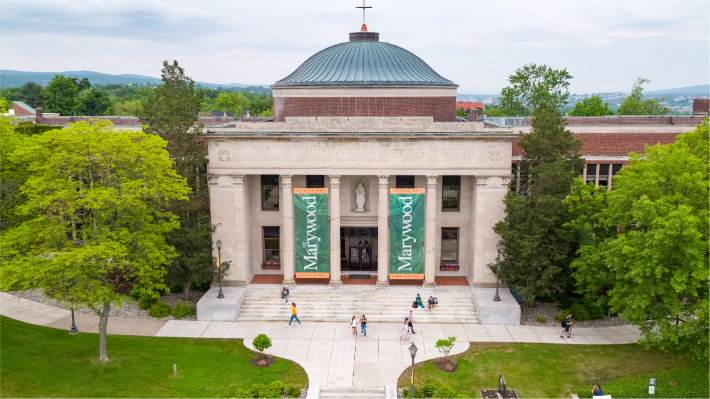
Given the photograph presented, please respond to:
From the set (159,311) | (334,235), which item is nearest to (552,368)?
(334,235)

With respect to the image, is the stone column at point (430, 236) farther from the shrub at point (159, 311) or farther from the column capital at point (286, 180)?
the shrub at point (159, 311)

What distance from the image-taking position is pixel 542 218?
33.9m

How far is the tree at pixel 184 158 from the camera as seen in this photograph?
36.0 meters

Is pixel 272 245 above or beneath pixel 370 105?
beneath

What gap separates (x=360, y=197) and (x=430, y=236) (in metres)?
5.99

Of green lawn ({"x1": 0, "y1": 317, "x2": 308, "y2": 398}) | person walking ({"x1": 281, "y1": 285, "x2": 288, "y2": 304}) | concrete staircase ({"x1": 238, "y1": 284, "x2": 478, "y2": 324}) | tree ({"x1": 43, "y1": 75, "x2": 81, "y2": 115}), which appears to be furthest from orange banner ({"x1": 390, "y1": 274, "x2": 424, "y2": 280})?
tree ({"x1": 43, "y1": 75, "x2": 81, "y2": 115})

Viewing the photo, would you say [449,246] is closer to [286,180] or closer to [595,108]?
[286,180]

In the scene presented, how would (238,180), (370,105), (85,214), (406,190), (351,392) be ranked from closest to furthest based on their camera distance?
(351,392) → (85,214) → (406,190) → (238,180) → (370,105)

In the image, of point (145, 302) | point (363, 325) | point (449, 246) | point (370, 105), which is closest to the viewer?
point (363, 325)

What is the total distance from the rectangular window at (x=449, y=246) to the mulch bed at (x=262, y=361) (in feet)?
56.0

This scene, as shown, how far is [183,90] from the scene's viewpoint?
37.2 meters

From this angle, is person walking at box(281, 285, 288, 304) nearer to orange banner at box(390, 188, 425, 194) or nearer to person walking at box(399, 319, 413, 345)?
person walking at box(399, 319, 413, 345)

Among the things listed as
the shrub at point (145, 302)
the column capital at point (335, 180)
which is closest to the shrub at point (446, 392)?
the column capital at point (335, 180)

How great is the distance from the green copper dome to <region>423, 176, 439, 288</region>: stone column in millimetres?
8299
